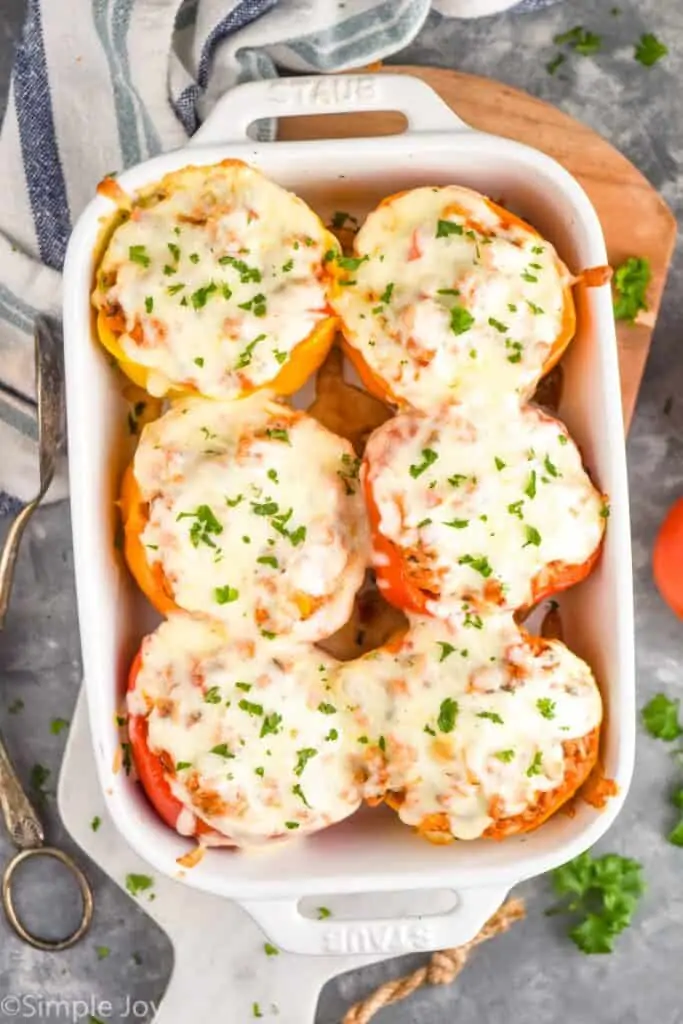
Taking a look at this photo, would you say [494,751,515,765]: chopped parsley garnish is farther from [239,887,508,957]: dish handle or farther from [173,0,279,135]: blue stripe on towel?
[173,0,279,135]: blue stripe on towel

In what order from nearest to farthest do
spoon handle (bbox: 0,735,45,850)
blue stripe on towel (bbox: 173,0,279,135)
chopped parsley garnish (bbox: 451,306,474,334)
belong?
chopped parsley garnish (bbox: 451,306,474,334) < blue stripe on towel (bbox: 173,0,279,135) < spoon handle (bbox: 0,735,45,850)

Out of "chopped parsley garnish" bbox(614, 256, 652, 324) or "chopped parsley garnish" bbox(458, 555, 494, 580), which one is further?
"chopped parsley garnish" bbox(614, 256, 652, 324)

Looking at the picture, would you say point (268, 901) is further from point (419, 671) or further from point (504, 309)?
point (504, 309)

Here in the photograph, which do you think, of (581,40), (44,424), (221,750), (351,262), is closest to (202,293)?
(351,262)

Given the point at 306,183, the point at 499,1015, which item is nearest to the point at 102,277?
Answer: the point at 306,183

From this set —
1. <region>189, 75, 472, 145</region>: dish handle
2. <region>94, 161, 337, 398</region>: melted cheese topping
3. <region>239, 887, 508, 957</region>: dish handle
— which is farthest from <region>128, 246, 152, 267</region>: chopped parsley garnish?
<region>239, 887, 508, 957</region>: dish handle

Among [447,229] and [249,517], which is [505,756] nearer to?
[249,517]

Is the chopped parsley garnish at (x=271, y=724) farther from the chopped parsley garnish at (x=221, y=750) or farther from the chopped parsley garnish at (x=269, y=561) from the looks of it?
the chopped parsley garnish at (x=269, y=561)
